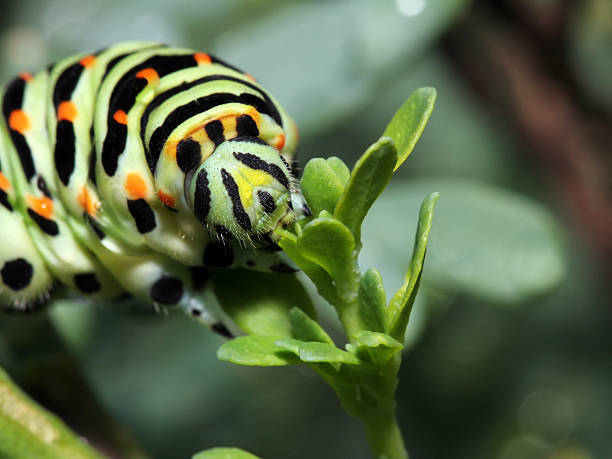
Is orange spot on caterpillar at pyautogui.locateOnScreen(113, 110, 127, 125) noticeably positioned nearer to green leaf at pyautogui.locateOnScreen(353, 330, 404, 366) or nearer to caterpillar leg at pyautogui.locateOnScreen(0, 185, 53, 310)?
caterpillar leg at pyautogui.locateOnScreen(0, 185, 53, 310)

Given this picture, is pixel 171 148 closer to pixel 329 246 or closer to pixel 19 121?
pixel 329 246

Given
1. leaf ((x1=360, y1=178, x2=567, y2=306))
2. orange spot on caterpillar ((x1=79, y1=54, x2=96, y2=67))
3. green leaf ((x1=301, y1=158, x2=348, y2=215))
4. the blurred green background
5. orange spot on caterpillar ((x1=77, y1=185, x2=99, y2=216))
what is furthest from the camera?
the blurred green background

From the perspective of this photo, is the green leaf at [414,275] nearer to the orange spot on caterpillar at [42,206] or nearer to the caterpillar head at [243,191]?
the caterpillar head at [243,191]

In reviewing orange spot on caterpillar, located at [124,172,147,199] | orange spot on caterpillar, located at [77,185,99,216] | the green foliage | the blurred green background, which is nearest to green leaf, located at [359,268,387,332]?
the green foliage

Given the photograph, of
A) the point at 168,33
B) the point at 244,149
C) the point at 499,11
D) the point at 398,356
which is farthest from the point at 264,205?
Result: the point at 499,11

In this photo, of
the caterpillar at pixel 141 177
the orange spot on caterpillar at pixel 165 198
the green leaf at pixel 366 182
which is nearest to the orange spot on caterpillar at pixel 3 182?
the caterpillar at pixel 141 177
